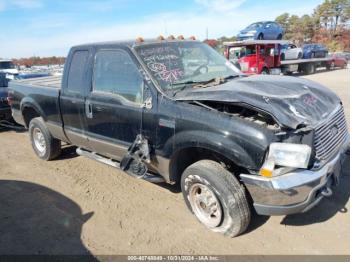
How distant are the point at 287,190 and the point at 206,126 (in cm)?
96

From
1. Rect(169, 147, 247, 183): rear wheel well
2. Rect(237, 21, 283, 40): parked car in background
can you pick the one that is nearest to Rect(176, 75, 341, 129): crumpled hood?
Rect(169, 147, 247, 183): rear wheel well

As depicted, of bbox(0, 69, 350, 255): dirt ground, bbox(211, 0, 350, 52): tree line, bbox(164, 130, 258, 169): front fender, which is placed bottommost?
bbox(0, 69, 350, 255): dirt ground

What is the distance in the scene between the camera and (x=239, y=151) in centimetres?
316

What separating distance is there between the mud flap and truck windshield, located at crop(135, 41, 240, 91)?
0.70 metres

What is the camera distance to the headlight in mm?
3021

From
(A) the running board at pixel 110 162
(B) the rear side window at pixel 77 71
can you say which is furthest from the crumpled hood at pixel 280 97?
(B) the rear side window at pixel 77 71

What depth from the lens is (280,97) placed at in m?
3.43

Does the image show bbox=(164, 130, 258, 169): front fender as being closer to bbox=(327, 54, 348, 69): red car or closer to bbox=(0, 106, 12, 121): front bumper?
bbox=(0, 106, 12, 121): front bumper

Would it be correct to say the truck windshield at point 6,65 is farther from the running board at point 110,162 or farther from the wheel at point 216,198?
the wheel at point 216,198

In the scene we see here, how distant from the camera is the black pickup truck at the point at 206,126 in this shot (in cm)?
310

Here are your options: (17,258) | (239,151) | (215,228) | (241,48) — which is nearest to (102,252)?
(17,258)

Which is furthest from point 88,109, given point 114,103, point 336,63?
point 336,63

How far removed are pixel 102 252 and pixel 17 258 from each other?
0.82m

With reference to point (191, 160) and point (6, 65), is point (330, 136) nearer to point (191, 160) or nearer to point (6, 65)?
point (191, 160)
